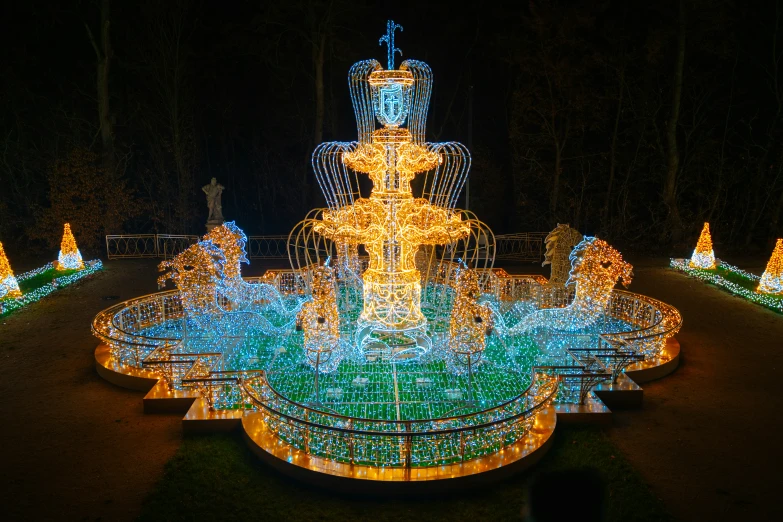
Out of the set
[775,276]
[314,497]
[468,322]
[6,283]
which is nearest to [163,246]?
[6,283]

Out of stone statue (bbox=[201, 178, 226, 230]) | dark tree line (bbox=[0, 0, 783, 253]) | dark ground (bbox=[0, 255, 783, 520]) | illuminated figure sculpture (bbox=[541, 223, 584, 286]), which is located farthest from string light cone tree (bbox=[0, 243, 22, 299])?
illuminated figure sculpture (bbox=[541, 223, 584, 286])

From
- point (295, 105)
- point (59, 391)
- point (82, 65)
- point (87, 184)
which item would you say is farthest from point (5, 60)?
point (59, 391)

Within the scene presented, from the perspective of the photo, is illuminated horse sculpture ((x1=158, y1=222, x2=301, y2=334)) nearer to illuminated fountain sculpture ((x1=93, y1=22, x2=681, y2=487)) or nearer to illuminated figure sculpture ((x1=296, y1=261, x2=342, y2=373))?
illuminated fountain sculpture ((x1=93, y1=22, x2=681, y2=487))

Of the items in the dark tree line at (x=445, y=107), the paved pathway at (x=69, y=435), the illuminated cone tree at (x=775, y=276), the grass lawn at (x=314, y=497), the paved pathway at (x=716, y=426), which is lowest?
the paved pathway at (x=69, y=435)

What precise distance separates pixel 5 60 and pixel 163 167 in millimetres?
6063

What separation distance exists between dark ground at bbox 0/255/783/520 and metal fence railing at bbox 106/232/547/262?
6250 millimetres

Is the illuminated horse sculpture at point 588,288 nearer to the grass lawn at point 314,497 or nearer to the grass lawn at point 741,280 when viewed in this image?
the grass lawn at point 314,497

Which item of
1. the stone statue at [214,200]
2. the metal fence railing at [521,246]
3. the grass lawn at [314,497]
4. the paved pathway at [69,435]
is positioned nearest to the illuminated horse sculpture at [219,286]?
the paved pathway at [69,435]

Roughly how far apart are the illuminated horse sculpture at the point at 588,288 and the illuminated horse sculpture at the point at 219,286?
14.2 feet

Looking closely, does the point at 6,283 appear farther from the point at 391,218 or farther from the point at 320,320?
the point at 391,218

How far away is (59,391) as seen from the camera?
328 inches

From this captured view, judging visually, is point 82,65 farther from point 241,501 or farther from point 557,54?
point 241,501

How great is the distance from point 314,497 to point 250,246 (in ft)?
39.9

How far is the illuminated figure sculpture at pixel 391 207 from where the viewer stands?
28.7 feet
